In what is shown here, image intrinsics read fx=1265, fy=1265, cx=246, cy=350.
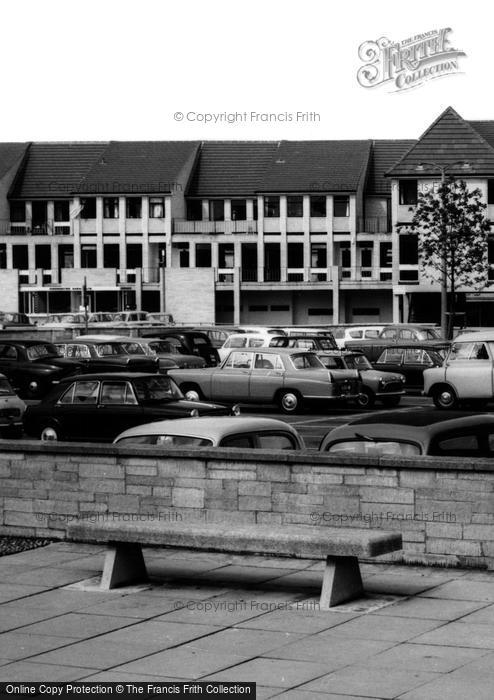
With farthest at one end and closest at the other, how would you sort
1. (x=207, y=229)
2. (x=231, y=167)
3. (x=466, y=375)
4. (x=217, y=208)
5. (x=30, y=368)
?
(x=231, y=167) → (x=217, y=208) → (x=207, y=229) → (x=30, y=368) → (x=466, y=375)

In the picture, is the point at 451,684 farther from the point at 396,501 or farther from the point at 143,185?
the point at 143,185

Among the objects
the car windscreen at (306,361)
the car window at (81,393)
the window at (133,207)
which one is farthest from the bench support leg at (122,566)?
the window at (133,207)

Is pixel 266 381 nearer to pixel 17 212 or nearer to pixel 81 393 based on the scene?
pixel 81 393

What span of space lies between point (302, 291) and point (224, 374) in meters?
51.3

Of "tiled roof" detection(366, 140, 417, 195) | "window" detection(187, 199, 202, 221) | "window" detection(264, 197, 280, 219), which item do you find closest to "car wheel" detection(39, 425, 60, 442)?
"window" detection(264, 197, 280, 219)

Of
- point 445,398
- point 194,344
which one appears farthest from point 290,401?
point 194,344

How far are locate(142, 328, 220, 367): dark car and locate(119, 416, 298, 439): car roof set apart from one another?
93.5 feet

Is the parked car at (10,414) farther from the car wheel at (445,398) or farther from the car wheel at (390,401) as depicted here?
the car wheel at (390,401)

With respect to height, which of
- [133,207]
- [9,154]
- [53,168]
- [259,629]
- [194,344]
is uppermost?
[9,154]

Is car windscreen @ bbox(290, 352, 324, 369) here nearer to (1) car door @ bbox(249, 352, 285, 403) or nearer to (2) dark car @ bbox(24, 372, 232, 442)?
(1) car door @ bbox(249, 352, 285, 403)

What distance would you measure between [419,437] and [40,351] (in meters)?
24.3

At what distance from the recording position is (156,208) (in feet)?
276

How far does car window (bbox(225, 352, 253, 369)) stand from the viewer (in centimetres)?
3206

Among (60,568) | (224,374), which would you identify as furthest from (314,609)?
(224,374)
